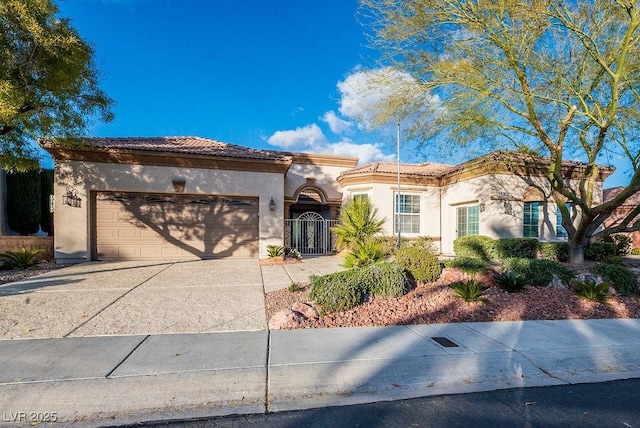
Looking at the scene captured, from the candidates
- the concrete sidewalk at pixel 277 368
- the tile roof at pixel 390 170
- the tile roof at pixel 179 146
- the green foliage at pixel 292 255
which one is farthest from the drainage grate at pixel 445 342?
the tile roof at pixel 390 170

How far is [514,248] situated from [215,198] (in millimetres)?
11736

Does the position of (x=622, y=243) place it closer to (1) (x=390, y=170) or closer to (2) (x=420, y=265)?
(1) (x=390, y=170)

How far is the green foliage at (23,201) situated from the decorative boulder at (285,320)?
18.5m

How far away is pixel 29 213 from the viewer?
680 inches

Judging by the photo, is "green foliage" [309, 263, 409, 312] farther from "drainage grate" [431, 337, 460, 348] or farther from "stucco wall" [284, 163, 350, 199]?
"stucco wall" [284, 163, 350, 199]

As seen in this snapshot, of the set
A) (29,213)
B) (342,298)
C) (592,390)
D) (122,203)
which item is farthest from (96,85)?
(592,390)

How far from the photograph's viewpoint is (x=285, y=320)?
17.0ft

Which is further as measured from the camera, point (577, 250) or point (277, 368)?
point (577, 250)

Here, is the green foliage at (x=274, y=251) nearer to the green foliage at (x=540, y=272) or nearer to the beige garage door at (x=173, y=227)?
the beige garage door at (x=173, y=227)

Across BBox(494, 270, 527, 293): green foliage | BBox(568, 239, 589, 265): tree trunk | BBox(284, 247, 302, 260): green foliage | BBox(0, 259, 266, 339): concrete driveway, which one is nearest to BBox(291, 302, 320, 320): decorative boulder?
BBox(0, 259, 266, 339): concrete driveway

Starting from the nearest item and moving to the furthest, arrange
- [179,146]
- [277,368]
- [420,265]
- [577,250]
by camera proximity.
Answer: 1. [277,368]
2. [420,265]
3. [577,250]
4. [179,146]

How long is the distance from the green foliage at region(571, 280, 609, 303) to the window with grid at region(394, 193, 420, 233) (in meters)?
9.33

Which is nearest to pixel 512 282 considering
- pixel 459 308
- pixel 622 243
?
pixel 459 308

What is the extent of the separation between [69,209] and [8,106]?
5396mm
